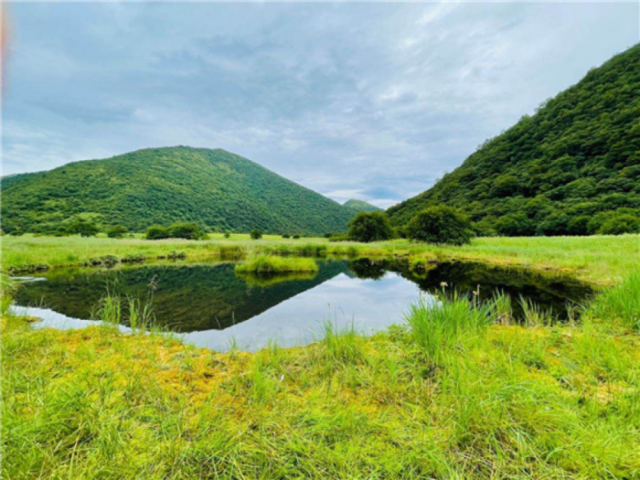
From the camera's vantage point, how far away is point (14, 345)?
2.88m

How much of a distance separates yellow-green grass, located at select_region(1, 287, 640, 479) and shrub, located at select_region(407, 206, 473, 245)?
2331 centimetres

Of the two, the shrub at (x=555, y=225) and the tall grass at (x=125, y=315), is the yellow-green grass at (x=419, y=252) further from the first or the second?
the shrub at (x=555, y=225)

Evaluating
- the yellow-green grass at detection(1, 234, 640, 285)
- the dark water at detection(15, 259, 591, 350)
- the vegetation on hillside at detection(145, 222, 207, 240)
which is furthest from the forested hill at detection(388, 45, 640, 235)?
the vegetation on hillside at detection(145, 222, 207, 240)

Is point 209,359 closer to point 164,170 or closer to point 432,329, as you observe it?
point 432,329

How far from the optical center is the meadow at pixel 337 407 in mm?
1393

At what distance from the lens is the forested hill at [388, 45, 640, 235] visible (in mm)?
32906

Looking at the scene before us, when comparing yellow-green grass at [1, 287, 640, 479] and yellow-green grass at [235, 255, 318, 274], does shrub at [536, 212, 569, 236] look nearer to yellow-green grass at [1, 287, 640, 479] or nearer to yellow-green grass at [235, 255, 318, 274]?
yellow-green grass at [235, 255, 318, 274]

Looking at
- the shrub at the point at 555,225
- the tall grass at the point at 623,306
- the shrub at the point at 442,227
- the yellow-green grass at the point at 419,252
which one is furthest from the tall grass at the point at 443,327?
the shrub at the point at 555,225

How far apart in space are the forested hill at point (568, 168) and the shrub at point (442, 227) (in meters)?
14.6

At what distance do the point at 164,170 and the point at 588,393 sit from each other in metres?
100

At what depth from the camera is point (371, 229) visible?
35.6m

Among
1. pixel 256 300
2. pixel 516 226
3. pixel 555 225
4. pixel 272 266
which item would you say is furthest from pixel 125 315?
pixel 516 226

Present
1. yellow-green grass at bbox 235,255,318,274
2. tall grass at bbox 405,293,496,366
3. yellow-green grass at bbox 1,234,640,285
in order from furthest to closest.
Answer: yellow-green grass at bbox 235,255,318,274, yellow-green grass at bbox 1,234,640,285, tall grass at bbox 405,293,496,366

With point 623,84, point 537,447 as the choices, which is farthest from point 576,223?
point 537,447
